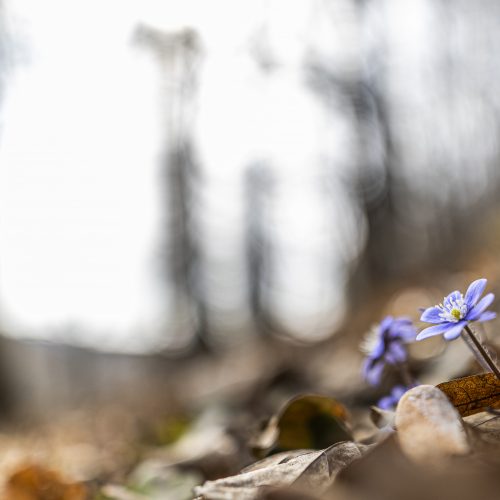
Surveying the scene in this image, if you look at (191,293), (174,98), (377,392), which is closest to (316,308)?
(191,293)

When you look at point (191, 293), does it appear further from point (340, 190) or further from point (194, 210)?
point (340, 190)

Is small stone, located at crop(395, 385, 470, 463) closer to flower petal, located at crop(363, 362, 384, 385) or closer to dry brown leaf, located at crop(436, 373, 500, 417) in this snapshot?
dry brown leaf, located at crop(436, 373, 500, 417)

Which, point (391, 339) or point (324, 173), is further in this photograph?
point (324, 173)

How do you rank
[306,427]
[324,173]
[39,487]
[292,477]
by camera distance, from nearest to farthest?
[292,477] < [306,427] < [39,487] < [324,173]

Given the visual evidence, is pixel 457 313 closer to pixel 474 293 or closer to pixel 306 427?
pixel 474 293

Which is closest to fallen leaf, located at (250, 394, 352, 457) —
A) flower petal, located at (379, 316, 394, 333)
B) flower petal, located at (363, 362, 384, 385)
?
flower petal, located at (363, 362, 384, 385)

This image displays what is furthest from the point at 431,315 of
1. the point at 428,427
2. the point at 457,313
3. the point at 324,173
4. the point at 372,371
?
the point at 324,173
